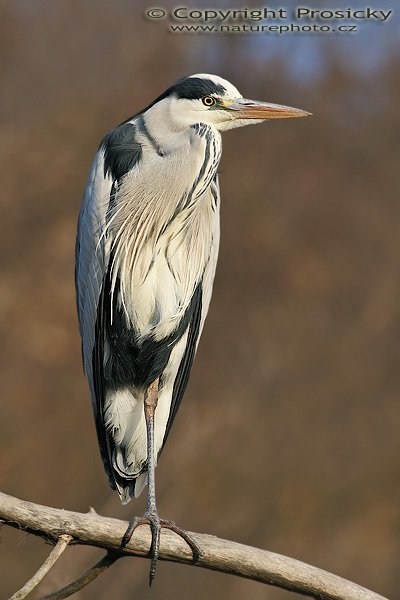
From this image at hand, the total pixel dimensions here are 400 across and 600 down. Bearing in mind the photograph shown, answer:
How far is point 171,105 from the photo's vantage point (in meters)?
2.81

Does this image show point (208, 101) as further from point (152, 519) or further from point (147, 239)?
point (152, 519)

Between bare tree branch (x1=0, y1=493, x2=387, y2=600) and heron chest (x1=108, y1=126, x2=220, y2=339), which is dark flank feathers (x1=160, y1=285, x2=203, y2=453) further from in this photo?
bare tree branch (x1=0, y1=493, x2=387, y2=600)

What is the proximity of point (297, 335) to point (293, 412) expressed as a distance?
68 centimetres

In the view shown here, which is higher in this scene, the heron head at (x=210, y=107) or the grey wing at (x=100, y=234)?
the heron head at (x=210, y=107)

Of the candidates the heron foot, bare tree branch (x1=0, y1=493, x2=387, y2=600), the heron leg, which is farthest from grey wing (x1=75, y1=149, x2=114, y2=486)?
bare tree branch (x1=0, y1=493, x2=387, y2=600)

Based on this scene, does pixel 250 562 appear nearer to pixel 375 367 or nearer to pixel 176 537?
pixel 176 537

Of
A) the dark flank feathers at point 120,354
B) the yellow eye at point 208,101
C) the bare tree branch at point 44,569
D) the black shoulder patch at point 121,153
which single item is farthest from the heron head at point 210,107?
the bare tree branch at point 44,569

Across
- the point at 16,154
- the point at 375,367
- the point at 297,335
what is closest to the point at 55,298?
the point at 16,154

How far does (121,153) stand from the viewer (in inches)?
111

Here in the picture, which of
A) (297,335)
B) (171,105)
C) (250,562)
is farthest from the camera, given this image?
(297,335)

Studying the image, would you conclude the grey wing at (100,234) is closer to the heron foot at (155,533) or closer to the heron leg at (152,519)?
the heron leg at (152,519)

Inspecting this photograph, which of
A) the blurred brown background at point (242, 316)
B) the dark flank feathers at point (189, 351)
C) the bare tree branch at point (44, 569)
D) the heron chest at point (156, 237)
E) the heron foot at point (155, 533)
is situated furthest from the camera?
the blurred brown background at point (242, 316)

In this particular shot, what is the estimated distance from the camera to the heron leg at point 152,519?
2246 mm

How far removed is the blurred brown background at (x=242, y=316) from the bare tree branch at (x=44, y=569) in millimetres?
4087
